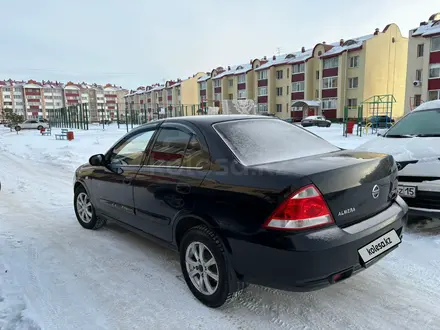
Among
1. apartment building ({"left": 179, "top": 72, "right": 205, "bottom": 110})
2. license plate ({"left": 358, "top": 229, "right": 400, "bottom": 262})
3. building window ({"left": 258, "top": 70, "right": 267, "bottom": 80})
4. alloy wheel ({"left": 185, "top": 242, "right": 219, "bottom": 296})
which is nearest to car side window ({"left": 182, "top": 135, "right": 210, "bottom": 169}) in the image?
alloy wheel ({"left": 185, "top": 242, "right": 219, "bottom": 296})

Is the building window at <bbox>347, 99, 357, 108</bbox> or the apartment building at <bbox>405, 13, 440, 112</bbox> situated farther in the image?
the building window at <bbox>347, 99, 357, 108</bbox>

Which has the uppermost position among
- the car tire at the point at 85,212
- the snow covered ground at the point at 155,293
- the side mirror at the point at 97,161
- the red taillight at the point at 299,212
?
the side mirror at the point at 97,161

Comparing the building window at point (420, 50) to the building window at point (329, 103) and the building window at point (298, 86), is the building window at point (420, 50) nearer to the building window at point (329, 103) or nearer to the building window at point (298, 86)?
the building window at point (329, 103)

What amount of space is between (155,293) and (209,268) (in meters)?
0.62

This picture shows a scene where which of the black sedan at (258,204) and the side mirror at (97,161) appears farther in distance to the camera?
the side mirror at (97,161)

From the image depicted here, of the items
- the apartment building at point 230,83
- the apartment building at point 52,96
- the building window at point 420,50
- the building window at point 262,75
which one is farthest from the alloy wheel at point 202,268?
the apartment building at point 52,96

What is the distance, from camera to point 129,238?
13.7 ft

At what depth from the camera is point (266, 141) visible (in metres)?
2.94

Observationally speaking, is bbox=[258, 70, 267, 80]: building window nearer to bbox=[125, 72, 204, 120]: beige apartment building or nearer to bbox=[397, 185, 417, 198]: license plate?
bbox=[125, 72, 204, 120]: beige apartment building

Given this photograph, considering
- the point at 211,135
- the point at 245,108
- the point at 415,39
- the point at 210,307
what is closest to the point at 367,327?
the point at 210,307

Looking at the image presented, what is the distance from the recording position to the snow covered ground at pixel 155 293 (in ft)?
8.11

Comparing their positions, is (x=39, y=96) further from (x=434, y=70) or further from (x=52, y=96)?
(x=434, y=70)

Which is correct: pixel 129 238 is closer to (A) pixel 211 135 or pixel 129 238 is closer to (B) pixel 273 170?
(A) pixel 211 135

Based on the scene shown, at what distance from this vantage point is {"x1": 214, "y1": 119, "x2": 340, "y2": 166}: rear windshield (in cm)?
267
